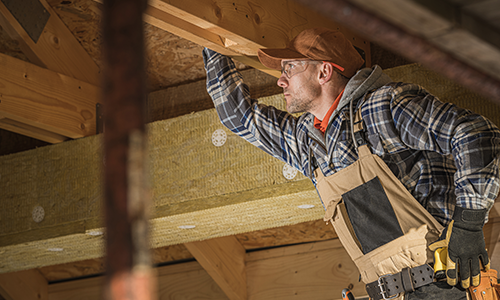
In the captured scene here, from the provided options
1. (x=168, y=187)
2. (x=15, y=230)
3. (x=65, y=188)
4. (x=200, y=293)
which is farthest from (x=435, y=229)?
(x=200, y=293)

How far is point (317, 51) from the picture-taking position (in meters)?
1.84

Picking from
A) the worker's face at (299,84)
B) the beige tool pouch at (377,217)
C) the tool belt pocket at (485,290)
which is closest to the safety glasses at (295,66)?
the worker's face at (299,84)

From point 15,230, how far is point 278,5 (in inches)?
65.6

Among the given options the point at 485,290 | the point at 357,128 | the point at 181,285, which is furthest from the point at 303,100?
the point at 181,285

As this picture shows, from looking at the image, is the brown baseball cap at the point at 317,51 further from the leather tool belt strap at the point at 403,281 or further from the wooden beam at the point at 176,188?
the leather tool belt strap at the point at 403,281

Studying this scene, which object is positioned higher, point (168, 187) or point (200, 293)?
point (168, 187)

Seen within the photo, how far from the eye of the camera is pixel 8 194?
262cm

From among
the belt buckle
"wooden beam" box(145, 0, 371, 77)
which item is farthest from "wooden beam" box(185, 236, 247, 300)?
the belt buckle

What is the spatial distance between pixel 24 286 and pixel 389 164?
10.1 feet

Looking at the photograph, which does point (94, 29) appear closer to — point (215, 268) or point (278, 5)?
point (278, 5)

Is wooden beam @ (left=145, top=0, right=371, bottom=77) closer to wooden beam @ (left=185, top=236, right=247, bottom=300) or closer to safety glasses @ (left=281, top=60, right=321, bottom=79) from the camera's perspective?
safety glasses @ (left=281, top=60, right=321, bottom=79)

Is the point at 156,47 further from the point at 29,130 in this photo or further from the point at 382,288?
the point at 382,288

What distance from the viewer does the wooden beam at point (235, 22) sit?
1.58 metres

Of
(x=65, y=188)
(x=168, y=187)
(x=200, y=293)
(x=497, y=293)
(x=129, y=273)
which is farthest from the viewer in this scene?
(x=200, y=293)
